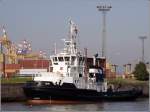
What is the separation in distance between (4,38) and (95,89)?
77.9 feet

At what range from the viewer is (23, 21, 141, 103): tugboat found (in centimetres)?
3203

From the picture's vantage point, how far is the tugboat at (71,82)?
105 feet

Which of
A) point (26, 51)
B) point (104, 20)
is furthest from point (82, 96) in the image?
point (26, 51)

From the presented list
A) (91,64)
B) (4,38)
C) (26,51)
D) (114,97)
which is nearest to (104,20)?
(91,64)

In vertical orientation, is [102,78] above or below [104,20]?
below

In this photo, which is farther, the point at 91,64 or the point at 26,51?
the point at 26,51

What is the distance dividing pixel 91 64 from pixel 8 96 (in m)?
6.89

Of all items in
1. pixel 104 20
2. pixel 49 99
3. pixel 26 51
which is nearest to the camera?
pixel 49 99

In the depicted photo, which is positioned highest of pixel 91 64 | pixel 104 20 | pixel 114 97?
pixel 104 20

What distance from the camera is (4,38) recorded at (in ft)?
185

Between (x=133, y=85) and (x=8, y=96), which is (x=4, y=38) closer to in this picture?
(x=133, y=85)

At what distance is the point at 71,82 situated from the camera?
33.0 metres

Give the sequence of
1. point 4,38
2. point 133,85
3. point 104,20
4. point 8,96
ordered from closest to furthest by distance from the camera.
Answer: point 8,96 < point 104,20 < point 133,85 < point 4,38

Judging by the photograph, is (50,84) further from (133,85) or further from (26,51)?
(26,51)
